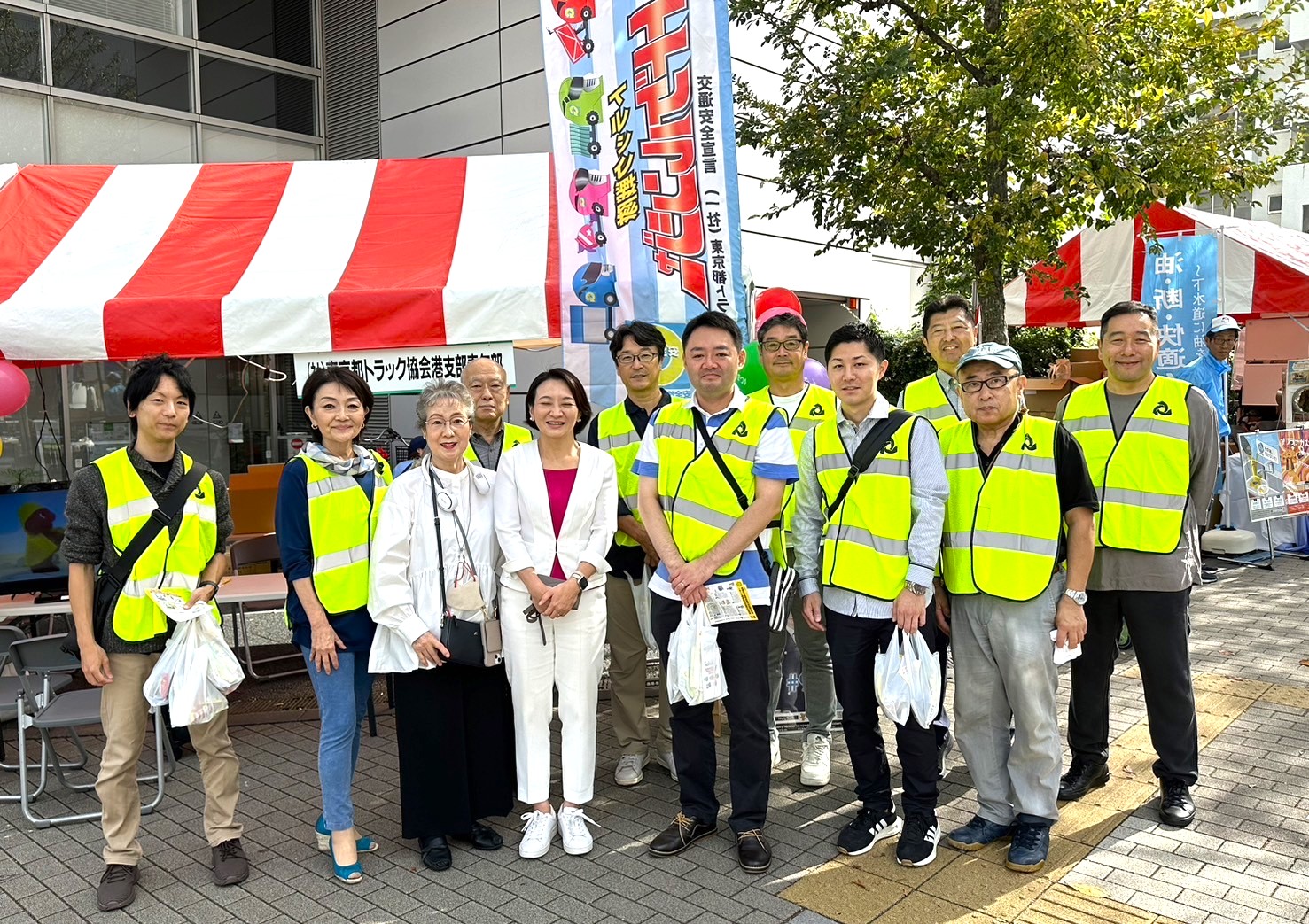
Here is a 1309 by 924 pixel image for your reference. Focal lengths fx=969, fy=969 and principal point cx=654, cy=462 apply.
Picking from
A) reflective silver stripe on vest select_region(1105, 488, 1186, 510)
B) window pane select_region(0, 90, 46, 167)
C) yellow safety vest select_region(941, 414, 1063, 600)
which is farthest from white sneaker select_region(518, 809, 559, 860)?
window pane select_region(0, 90, 46, 167)

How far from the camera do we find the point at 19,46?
8.93 m

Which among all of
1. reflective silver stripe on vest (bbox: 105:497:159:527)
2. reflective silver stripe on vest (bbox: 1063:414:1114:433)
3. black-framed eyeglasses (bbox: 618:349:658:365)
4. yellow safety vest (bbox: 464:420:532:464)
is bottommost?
reflective silver stripe on vest (bbox: 105:497:159:527)

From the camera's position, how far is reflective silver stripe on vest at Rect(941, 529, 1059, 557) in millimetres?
3355

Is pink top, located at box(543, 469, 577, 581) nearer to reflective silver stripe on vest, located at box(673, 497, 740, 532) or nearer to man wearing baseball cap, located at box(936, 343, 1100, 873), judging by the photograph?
reflective silver stripe on vest, located at box(673, 497, 740, 532)

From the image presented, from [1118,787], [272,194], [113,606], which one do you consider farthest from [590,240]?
[1118,787]

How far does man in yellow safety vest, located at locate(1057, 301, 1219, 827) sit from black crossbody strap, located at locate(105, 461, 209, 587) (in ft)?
11.1

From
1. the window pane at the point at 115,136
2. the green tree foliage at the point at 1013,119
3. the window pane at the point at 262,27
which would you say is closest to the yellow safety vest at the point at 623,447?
the green tree foliage at the point at 1013,119

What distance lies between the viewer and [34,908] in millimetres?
3373

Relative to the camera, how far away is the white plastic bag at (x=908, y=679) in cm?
335

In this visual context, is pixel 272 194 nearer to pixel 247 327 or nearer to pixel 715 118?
pixel 247 327

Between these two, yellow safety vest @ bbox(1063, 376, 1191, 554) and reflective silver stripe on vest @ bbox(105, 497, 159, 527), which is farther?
yellow safety vest @ bbox(1063, 376, 1191, 554)

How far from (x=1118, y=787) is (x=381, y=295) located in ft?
13.6

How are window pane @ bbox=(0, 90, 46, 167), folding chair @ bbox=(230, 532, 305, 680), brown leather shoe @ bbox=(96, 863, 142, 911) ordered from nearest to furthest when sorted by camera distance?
brown leather shoe @ bbox=(96, 863, 142, 911), folding chair @ bbox=(230, 532, 305, 680), window pane @ bbox=(0, 90, 46, 167)

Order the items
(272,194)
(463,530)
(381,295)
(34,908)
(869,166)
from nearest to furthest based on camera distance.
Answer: (34,908) → (463,530) → (381,295) → (272,194) → (869,166)
